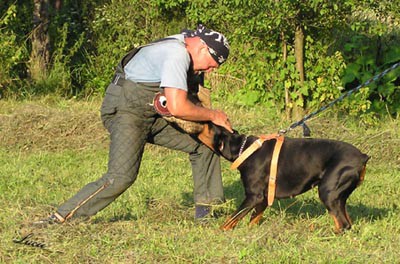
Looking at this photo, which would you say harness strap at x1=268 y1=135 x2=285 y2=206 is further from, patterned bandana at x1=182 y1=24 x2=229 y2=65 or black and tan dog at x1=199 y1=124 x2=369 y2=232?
patterned bandana at x1=182 y1=24 x2=229 y2=65

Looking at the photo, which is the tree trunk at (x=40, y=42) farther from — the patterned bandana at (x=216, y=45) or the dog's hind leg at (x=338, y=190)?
the dog's hind leg at (x=338, y=190)

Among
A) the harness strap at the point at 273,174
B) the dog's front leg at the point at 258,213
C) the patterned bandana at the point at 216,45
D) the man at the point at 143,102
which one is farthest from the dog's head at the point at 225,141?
the patterned bandana at the point at 216,45

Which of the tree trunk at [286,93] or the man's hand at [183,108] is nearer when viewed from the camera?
the man's hand at [183,108]

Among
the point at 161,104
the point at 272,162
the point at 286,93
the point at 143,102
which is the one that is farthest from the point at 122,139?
the point at 286,93

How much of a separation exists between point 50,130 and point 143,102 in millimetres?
4850

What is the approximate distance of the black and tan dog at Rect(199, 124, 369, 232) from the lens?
677 centimetres

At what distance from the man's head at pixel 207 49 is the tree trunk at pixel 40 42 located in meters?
8.42

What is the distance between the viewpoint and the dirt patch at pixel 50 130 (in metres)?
11.0

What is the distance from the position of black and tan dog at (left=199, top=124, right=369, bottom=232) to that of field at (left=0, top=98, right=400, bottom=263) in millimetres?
205

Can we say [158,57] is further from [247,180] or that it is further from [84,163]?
[84,163]

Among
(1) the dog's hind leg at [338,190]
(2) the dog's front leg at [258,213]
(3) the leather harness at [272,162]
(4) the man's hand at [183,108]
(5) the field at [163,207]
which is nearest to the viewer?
(5) the field at [163,207]

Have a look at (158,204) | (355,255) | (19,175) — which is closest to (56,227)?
(158,204)

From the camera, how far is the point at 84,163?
10.1m

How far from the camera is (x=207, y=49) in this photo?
252 inches
